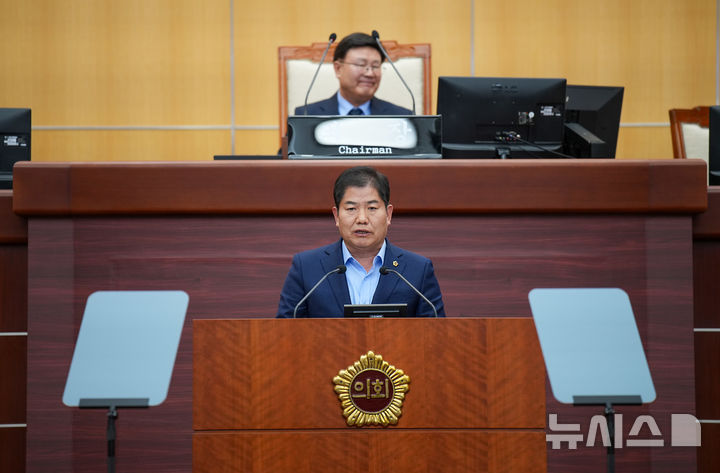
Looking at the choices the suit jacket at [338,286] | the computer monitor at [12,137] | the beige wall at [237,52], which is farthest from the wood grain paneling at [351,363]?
the beige wall at [237,52]

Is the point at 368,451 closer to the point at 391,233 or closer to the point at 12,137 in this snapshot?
the point at 391,233

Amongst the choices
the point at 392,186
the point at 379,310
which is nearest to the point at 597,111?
the point at 392,186

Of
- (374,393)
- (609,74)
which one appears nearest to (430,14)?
(609,74)

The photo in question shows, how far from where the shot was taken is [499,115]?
8.68 feet

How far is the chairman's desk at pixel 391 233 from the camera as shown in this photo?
2.23m

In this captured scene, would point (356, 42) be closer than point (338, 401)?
No

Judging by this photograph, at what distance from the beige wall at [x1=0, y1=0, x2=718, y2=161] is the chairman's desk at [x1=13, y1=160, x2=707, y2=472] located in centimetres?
237

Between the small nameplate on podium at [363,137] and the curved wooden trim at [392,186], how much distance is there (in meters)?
0.15

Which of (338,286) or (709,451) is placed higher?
(338,286)

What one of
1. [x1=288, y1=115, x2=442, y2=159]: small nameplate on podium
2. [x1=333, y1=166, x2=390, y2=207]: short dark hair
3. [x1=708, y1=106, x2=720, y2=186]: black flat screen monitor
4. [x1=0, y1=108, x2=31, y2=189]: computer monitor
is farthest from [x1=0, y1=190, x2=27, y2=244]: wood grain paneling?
[x1=708, y1=106, x2=720, y2=186]: black flat screen monitor

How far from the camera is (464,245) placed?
230cm

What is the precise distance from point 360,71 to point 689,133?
159 cm

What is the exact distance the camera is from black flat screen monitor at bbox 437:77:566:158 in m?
2.63

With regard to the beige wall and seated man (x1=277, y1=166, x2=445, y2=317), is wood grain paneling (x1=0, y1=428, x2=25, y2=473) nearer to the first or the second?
seated man (x1=277, y1=166, x2=445, y2=317)
